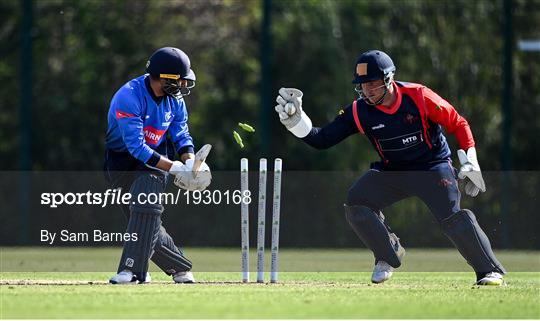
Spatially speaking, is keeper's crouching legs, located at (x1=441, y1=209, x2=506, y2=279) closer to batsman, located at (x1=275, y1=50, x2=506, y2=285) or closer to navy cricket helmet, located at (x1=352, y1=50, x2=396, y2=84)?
batsman, located at (x1=275, y1=50, x2=506, y2=285)

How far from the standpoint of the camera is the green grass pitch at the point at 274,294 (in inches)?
331

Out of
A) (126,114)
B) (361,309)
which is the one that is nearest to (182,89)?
(126,114)

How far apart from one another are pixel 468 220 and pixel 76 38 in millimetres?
10334

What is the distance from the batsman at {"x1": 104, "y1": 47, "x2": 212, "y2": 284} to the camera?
10.4 metres

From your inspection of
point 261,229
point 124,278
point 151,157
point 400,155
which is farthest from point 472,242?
point 124,278

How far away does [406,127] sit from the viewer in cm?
1075

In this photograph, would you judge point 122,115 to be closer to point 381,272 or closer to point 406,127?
point 406,127

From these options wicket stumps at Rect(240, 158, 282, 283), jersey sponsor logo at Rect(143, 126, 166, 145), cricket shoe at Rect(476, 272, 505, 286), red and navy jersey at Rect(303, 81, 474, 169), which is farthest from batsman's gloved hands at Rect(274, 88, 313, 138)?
cricket shoe at Rect(476, 272, 505, 286)

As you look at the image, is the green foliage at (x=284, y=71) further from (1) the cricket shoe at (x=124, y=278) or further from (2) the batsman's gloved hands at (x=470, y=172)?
(1) the cricket shoe at (x=124, y=278)

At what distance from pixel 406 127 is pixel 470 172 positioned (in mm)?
631

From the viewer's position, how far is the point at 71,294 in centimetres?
951

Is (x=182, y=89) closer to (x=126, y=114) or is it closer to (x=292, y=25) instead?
(x=126, y=114)

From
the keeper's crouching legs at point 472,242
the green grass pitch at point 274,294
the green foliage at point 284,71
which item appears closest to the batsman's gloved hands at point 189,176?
the green grass pitch at point 274,294

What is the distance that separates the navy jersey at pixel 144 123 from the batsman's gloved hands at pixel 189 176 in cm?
19
